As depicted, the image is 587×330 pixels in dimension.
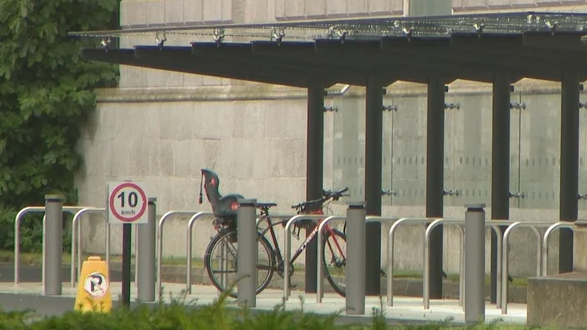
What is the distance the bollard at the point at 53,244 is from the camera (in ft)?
51.7

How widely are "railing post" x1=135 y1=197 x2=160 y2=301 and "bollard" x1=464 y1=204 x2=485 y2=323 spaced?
327 cm

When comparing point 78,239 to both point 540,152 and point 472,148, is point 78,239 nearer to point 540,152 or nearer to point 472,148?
point 472,148

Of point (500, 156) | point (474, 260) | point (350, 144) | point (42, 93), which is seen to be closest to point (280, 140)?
point (350, 144)

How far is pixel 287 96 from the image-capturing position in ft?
68.9

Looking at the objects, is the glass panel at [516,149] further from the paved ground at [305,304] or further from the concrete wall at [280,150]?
the paved ground at [305,304]

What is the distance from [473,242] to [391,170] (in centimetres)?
656

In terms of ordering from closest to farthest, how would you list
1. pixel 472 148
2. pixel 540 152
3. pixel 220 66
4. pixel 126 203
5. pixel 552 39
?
1. pixel 126 203
2. pixel 552 39
3. pixel 220 66
4. pixel 540 152
5. pixel 472 148

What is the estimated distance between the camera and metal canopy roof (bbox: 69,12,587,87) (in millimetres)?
13859

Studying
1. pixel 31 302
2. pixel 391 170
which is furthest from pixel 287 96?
pixel 31 302

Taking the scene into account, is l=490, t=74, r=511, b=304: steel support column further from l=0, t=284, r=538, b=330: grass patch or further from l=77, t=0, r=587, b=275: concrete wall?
l=0, t=284, r=538, b=330: grass patch

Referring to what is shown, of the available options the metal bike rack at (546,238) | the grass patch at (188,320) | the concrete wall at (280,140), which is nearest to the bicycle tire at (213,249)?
the metal bike rack at (546,238)

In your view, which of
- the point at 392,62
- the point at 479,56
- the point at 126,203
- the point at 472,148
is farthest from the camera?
the point at 472,148

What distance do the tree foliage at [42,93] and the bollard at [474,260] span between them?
1075cm

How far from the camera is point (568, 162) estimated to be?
15.8 m
